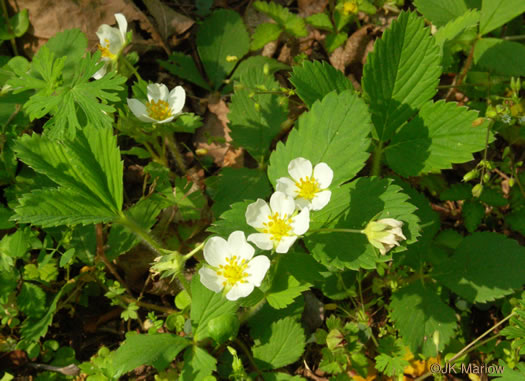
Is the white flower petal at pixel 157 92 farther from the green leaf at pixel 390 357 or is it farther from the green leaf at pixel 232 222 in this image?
the green leaf at pixel 390 357

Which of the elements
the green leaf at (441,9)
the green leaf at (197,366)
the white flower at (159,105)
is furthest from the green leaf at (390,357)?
the green leaf at (441,9)

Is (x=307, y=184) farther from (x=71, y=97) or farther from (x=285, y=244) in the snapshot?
(x=71, y=97)

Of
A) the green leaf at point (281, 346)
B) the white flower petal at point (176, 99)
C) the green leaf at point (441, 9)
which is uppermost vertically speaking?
the green leaf at point (441, 9)

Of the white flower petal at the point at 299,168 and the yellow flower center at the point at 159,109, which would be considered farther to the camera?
the yellow flower center at the point at 159,109

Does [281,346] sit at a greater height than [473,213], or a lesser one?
lesser

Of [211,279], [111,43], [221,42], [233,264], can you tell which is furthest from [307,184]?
[221,42]

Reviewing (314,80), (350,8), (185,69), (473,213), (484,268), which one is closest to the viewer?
(314,80)
